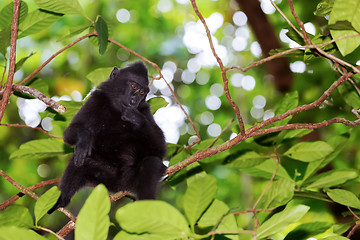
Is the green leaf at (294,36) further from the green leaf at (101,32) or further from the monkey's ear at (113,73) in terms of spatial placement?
the monkey's ear at (113,73)

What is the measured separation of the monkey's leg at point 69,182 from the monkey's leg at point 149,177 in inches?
17.3

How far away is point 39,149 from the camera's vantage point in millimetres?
2826

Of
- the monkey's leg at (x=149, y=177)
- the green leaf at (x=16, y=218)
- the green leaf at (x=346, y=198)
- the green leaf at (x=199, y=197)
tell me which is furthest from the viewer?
the monkey's leg at (x=149, y=177)

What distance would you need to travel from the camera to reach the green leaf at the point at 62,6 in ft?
8.07

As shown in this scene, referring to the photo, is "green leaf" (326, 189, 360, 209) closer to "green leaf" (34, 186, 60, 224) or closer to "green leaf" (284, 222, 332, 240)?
"green leaf" (284, 222, 332, 240)

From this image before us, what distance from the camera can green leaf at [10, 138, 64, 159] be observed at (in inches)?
109

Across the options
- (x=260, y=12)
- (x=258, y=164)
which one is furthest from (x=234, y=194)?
(x=258, y=164)

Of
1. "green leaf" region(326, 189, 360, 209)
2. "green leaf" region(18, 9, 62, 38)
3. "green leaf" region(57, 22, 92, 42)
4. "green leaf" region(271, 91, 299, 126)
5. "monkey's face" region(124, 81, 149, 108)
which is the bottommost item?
"green leaf" region(326, 189, 360, 209)

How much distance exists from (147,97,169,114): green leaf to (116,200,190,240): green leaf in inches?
68.5

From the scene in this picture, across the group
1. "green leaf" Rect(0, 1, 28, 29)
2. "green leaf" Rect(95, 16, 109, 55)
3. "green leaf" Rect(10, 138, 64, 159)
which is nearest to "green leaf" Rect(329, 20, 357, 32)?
"green leaf" Rect(95, 16, 109, 55)

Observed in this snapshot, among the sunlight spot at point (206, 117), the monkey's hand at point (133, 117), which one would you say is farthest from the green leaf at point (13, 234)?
the sunlight spot at point (206, 117)

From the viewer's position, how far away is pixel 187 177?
272 centimetres

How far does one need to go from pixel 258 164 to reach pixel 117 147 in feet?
3.33

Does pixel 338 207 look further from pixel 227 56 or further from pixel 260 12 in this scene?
pixel 227 56
